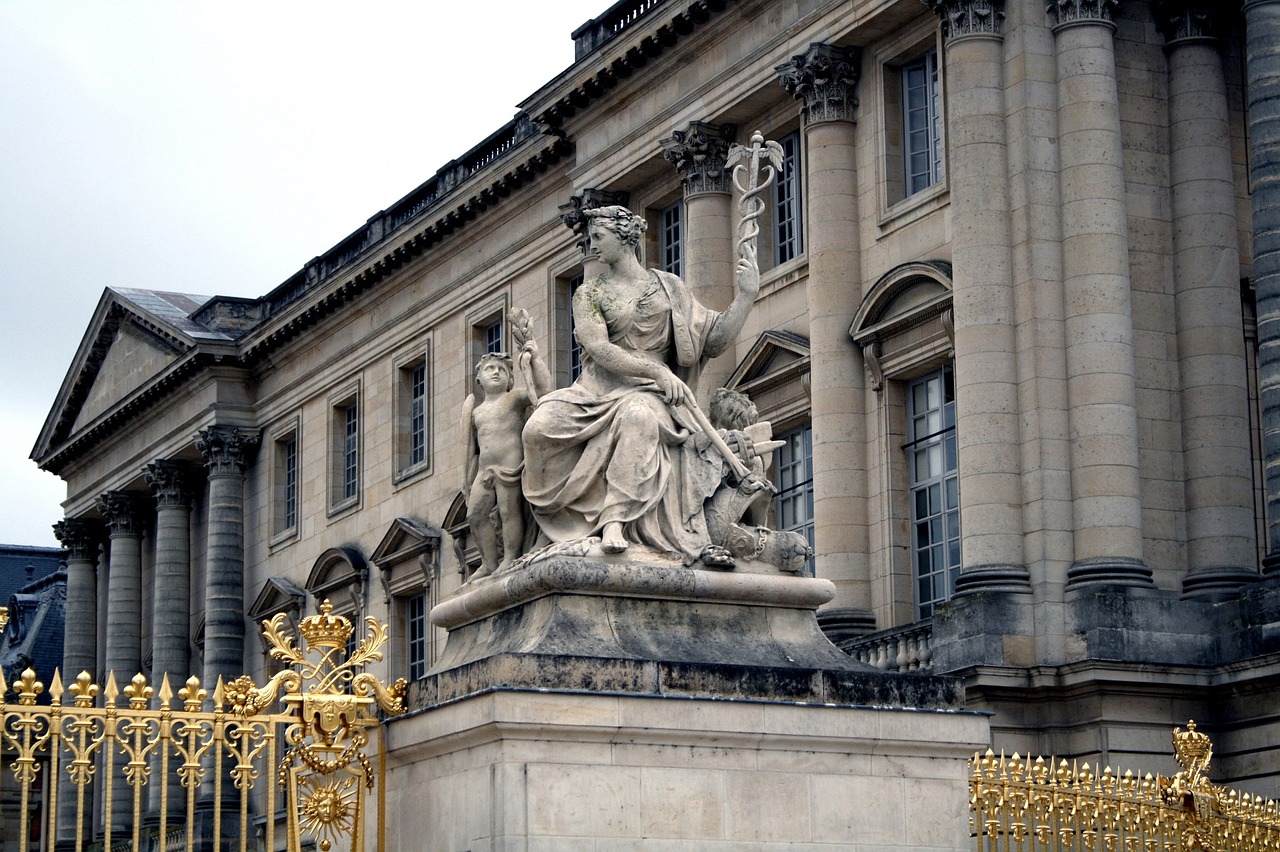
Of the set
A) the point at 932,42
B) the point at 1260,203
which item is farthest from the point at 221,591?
the point at 1260,203

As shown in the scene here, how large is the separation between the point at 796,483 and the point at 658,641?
23049mm

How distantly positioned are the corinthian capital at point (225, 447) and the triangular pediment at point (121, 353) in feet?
6.68

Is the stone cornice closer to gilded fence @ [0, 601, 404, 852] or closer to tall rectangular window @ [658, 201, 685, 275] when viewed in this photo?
tall rectangular window @ [658, 201, 685, 275]

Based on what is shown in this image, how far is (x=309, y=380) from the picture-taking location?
55375 millimetres

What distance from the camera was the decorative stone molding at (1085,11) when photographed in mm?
30172

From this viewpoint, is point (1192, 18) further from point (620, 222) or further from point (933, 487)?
point (620, 222)

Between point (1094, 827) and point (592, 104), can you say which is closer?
point (1094, 827)

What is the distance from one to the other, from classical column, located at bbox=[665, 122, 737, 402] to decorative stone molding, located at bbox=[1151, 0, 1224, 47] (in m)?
8.62

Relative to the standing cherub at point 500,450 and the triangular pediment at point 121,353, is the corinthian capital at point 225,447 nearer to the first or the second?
the triangular pediment at point 121,353

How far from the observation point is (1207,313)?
97.8 ft

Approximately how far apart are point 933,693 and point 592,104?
2934cm

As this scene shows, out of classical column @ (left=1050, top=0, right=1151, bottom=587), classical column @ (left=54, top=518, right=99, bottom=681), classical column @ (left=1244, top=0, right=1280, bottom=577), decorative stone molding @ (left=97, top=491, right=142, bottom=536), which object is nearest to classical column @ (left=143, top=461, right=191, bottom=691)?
decorative stone molding @ (left=97, top=491, right=142, bottom=536)

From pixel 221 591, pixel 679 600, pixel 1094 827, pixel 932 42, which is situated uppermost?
pixel 932 42

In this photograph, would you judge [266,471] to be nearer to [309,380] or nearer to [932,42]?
[309,380]
